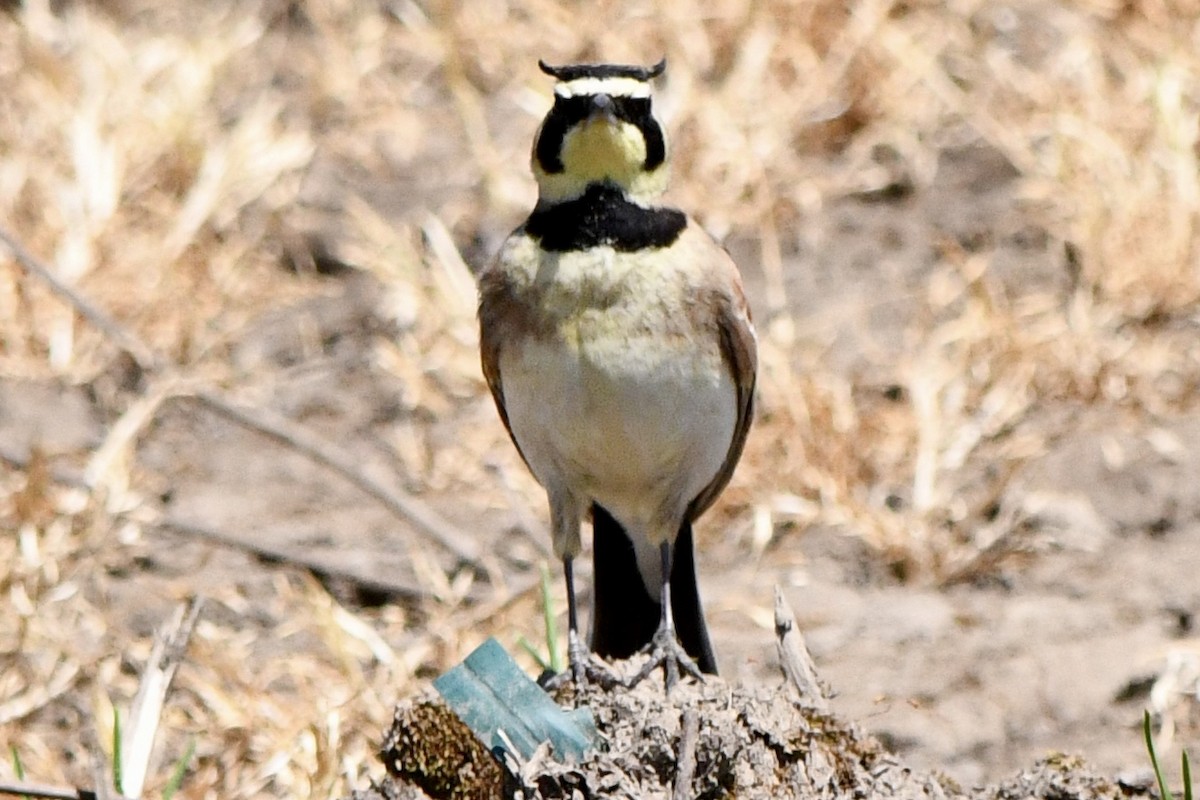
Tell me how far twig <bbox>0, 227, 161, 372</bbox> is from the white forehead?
2499 millimetres

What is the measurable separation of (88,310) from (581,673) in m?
2.99

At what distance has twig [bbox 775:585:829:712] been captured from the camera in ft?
13.6

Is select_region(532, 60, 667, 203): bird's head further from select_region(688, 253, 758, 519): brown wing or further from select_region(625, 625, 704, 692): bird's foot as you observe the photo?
select_region(625, 625, 704, 692): bird's foot

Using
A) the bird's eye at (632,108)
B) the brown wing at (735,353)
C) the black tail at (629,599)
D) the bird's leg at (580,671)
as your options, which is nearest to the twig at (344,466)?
the black tail at (629,599)

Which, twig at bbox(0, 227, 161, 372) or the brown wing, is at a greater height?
the brown wing

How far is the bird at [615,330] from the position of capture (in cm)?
437

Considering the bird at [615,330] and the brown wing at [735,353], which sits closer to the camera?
the bird at [615,330]

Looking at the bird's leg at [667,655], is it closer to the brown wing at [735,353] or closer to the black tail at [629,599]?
the black tail at [629,599]

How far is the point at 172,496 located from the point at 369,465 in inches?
25.5

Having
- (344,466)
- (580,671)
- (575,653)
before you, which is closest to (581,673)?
(580,671)

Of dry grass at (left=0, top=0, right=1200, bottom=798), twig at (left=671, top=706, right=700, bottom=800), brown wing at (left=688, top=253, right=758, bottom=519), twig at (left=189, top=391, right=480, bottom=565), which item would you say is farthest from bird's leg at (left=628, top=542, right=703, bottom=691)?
twig at (left=189, top=391, right=480, bottom=565)

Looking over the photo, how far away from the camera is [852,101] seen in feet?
25.5

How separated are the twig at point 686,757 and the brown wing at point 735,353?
1.16m

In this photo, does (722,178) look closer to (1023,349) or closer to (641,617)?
(1023,349)
